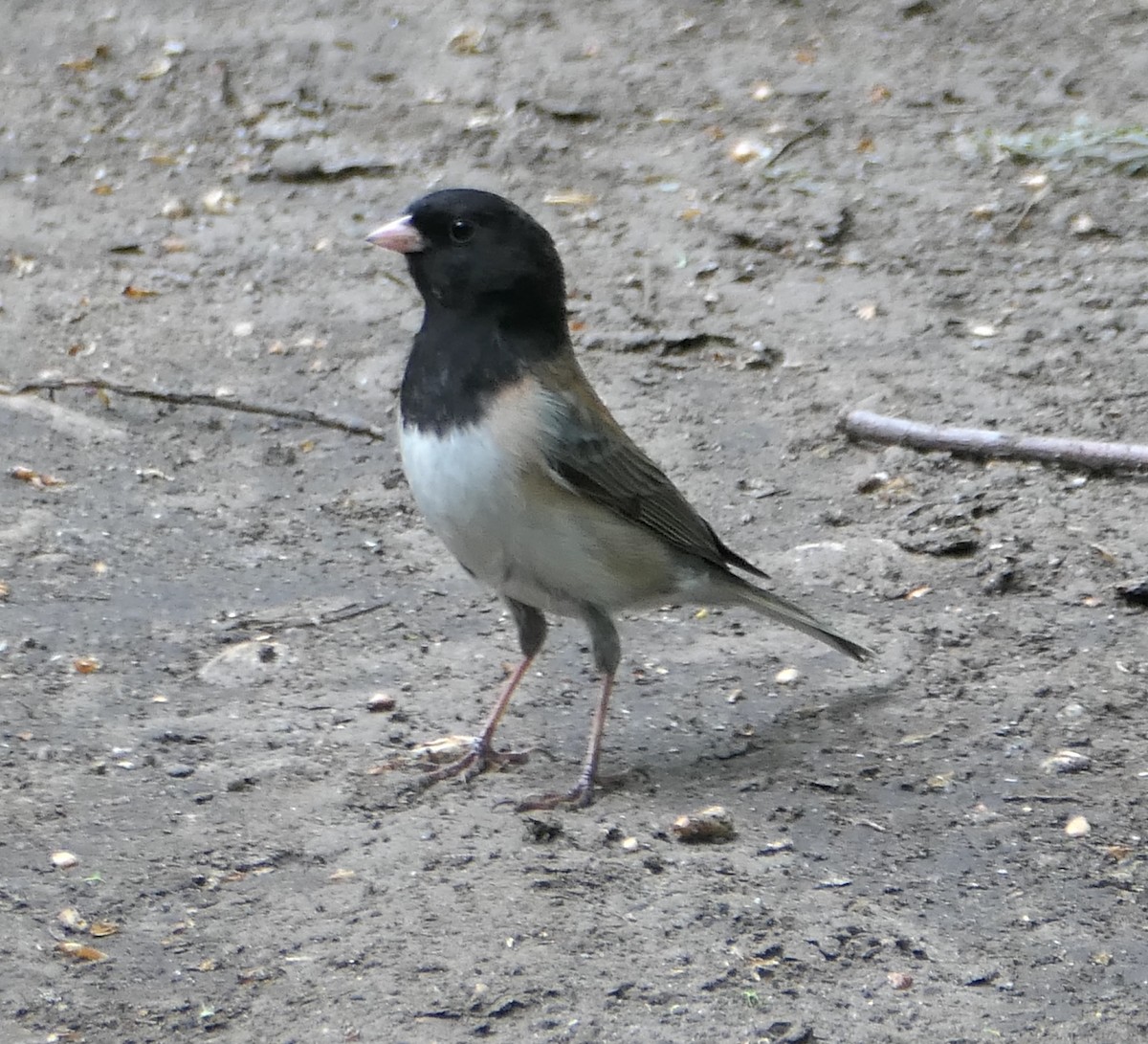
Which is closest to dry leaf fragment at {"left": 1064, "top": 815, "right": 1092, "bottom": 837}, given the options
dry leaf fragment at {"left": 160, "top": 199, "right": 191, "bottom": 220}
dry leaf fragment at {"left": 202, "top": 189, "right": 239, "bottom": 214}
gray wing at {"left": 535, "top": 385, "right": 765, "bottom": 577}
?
gray wing at {"left": 535, "top": 385, "right": 765, "bottom": 577}

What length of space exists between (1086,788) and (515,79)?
5.49 m

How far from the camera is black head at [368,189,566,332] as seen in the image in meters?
3.89

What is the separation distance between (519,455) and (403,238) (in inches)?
26.0

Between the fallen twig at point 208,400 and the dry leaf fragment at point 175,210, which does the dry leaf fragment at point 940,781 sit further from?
the dry leaf fragment at point 175,210

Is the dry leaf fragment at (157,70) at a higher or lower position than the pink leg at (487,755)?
higher

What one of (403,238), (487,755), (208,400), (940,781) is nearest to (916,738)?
(940,781)

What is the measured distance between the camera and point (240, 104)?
325 inches

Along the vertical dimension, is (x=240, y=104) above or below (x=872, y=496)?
above

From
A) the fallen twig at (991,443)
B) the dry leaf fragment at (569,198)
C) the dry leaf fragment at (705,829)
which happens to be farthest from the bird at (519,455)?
the dry leaf fragment at (569,198)

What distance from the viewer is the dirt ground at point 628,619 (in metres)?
3.18

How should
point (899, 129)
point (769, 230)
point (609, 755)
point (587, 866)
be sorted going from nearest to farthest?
1. point (587, 866)
2. point (609, 755)
3. point (769, 230)
4. point (899, 129)

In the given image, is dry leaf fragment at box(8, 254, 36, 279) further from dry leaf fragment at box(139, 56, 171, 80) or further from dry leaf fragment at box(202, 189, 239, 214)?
dry leaf fragment at box(139, 56, 171, 80)

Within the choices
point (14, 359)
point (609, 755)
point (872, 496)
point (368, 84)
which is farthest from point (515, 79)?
point (609, 755)

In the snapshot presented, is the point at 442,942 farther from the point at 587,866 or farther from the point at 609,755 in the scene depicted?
the point at 609,755
